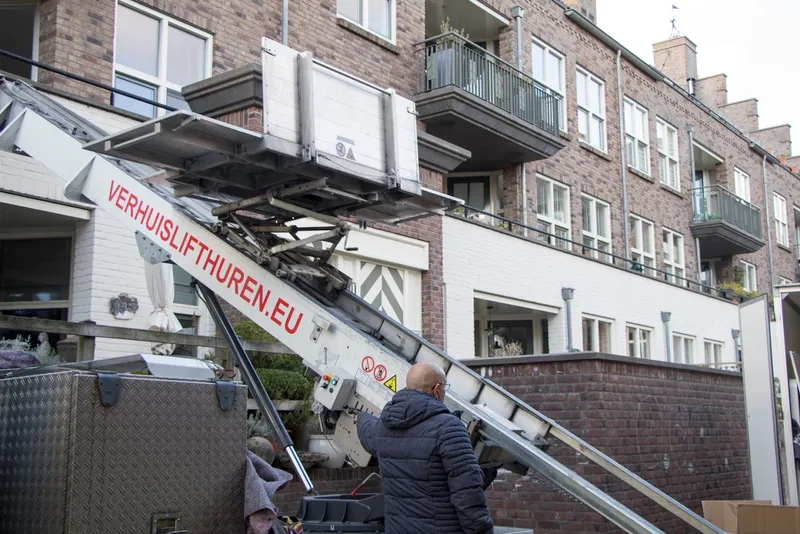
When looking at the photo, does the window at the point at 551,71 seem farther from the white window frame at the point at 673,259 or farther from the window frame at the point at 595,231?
the white window frame at the point at 673,259

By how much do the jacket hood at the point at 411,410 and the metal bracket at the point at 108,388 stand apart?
1.59 m

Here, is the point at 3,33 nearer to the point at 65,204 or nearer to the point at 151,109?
the point at 151,109

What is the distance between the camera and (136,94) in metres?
11.5

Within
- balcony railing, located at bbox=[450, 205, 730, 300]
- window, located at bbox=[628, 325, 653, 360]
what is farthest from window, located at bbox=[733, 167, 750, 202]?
window, located at bbox=[628, 325, 653, 360]

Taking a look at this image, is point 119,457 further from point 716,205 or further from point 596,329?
point 716,205

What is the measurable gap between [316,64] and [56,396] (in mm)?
3183

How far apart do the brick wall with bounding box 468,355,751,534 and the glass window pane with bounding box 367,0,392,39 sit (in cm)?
738

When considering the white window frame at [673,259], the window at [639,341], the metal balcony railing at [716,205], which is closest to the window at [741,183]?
the metal balcony railing at [716,205]

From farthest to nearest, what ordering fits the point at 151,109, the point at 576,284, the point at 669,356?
1. the point at 669,356
2. the point at 576,284
3. the point at 151,109

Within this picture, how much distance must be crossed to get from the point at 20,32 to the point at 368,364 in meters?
8.82

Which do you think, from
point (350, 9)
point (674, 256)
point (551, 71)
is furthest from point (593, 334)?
point (350, 9)

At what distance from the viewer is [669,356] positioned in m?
21.6

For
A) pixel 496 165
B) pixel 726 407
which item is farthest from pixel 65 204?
pixel 496 165

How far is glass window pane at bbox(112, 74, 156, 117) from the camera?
Result: 446 inches
